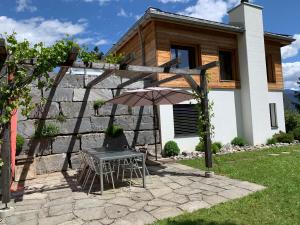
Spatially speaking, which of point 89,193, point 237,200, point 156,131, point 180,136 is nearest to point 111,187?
point 89,193

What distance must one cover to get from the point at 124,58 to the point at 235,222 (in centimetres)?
363

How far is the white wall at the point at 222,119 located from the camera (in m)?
10.1

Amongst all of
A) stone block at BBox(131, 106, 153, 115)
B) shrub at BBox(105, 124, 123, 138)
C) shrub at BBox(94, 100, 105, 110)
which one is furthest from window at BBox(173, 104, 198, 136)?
shrub at BBox(94, 100, 105, 110)

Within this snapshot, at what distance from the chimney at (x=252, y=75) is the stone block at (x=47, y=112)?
25.3 feet

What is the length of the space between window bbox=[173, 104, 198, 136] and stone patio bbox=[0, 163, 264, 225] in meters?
3.88

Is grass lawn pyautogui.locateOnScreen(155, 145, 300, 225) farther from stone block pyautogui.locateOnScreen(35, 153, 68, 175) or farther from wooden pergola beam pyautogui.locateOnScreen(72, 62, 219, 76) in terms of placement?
stone block pyautogui.locateOnScreen(35, 153, 68, 175)

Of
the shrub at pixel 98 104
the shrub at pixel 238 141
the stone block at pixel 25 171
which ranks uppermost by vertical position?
the shrub at pixel 98 104

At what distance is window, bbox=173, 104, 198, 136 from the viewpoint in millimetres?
10422

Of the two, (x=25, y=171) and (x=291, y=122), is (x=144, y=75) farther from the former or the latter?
(x=291, y=122)

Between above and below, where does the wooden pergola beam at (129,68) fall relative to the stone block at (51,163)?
above

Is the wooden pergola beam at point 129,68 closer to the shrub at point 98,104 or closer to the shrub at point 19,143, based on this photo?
the shrub at point 98,104

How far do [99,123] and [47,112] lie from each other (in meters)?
1.61

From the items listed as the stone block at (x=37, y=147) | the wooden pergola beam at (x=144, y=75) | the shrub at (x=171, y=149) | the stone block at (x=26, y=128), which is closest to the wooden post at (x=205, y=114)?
the wooden pergola beam at (x=144, y=75)

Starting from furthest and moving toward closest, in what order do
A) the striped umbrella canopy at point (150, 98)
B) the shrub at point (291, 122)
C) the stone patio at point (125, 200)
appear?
the shrub at point (291, 122)
the striped umbrella canopy at point (150, 98)
the stone patio at point (125, 200)
